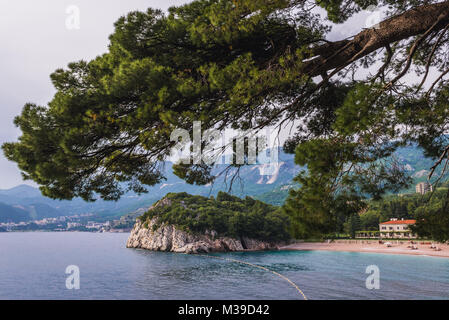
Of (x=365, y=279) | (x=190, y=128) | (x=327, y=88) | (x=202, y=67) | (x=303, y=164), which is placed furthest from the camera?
(x=365, y=279)

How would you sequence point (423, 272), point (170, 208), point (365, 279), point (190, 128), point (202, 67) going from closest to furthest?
point (202, 67)
point (190, 128)
point (365, 279)
point (423, 272)
point (170, 208)

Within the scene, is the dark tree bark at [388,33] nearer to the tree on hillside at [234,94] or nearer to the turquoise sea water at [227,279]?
the tree on hillside at [234,94]

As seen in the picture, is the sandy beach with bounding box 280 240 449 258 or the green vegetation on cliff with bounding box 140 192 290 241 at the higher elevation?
the green vegetation on cliff with bounding box 140 192 290 241

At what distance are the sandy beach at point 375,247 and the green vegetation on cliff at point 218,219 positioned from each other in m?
5.70

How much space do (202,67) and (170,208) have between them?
58356mm

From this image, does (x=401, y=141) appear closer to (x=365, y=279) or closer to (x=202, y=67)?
(x=202, y=67)

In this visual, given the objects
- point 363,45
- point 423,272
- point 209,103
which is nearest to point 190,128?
point 209,103

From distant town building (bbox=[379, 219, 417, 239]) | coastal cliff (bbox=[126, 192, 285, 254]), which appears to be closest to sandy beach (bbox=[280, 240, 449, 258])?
distant town building (bbox=[379, 219, 417, 239])

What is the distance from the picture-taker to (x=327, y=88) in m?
6.93

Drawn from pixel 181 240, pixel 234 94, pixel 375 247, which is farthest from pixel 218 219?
pixel 234 94

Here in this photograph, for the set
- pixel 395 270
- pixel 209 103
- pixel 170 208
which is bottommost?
pixel 395 270

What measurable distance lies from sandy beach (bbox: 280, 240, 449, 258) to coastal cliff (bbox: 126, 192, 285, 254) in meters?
7.07

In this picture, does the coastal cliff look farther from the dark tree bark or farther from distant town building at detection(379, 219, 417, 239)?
the dark tree bark

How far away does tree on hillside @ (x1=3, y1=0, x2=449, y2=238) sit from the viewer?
15.5 ft
